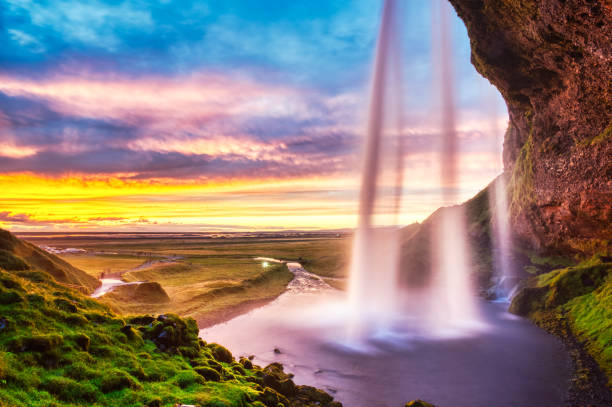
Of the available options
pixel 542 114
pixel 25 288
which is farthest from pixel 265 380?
pixel 542 114

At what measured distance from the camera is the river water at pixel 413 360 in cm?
1791

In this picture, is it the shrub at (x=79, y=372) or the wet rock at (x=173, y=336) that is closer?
the shrub at (x=79, y=372)

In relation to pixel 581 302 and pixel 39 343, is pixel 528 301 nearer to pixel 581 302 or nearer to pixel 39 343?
pixel 581 302

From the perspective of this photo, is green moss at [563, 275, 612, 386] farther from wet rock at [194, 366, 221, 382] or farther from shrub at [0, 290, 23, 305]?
shrub at [0, 290, 23, 305]

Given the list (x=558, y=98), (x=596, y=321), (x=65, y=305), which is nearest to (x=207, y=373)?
(x=65, y=305)

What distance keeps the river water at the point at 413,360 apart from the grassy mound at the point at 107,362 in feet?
14.8

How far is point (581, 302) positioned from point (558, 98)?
21.5m

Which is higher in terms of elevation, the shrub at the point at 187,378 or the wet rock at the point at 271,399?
the shrub at the point at 187,378

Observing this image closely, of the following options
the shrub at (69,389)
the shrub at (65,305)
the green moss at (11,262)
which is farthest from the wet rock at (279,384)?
the green moss at (11,262)

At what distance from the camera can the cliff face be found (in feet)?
78.0

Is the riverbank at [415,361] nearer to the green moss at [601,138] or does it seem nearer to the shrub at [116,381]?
the shrub at [116,381]

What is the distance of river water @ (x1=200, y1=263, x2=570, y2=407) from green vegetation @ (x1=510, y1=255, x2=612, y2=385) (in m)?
1.85

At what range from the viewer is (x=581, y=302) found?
93.2ft

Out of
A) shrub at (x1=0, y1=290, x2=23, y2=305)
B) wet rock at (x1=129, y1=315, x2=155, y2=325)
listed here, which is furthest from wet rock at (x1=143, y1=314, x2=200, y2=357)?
shrub at (x1=0, y1=290, x2=23, y2=305)
